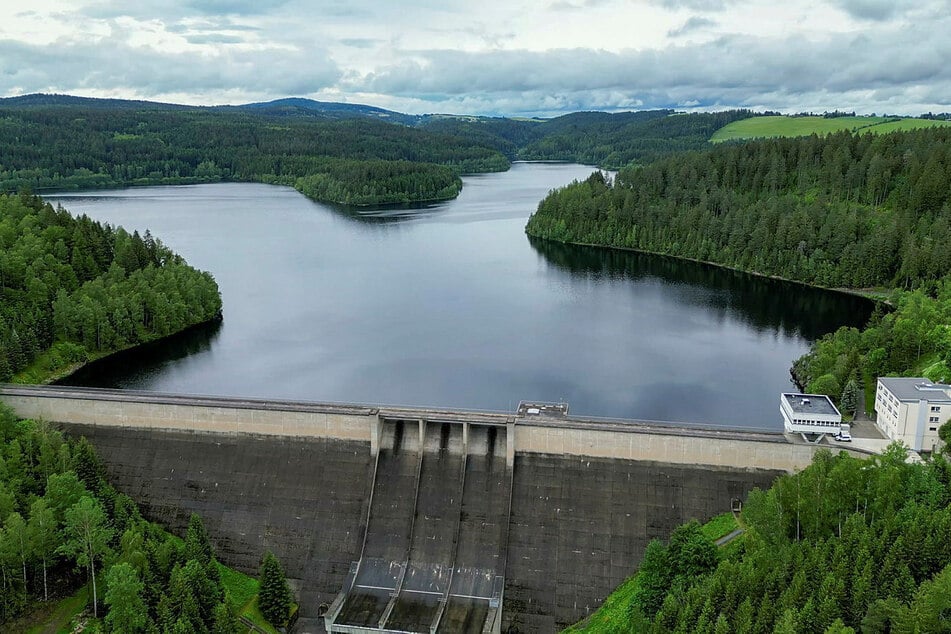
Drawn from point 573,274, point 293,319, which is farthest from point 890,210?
point 293,319

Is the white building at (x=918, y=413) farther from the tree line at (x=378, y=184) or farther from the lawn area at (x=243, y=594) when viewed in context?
the tree line at (x=378, y=184)

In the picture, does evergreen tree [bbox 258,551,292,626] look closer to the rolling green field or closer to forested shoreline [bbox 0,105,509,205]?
forested shoreline [bbox 0,105,509,205]

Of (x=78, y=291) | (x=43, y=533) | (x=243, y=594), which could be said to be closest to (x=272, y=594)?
(x=243, y=594)

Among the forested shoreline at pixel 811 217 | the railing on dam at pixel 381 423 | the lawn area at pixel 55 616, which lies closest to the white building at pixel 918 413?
the railing on dam at pixel 381 423

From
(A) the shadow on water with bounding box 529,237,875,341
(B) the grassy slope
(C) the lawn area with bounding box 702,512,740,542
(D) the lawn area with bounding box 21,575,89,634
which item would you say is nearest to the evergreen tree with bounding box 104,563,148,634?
(D) the lawn area with bounding box 21,575,89,634

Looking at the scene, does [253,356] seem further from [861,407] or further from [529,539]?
[861,407]

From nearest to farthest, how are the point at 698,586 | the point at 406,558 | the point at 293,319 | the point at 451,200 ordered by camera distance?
the point at 698,586, the point at 406,558, the point at 293,319, the point at 451,200
